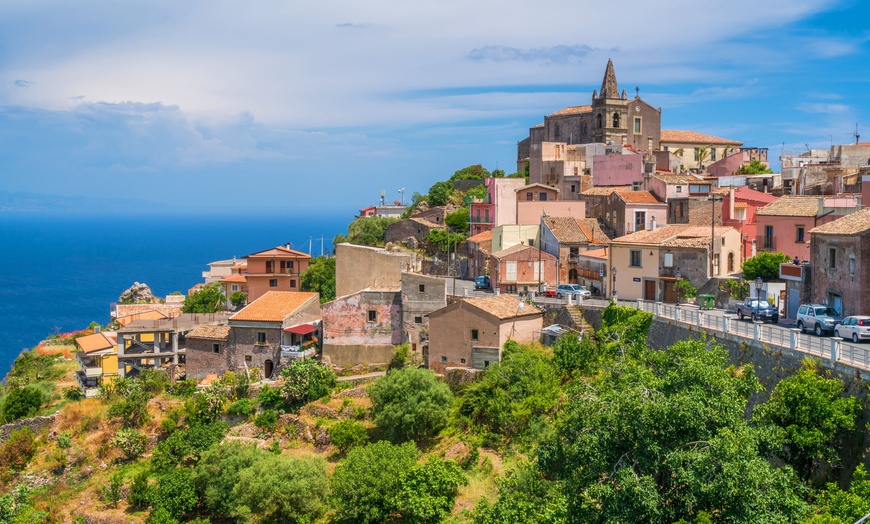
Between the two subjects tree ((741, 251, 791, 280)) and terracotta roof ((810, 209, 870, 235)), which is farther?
tree ((741, 251, 791, 280))

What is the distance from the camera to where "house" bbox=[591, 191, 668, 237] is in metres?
52.8

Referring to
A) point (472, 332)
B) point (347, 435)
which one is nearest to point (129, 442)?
point (347, 435)

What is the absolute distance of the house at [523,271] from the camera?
161 feet

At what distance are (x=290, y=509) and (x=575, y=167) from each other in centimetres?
4673

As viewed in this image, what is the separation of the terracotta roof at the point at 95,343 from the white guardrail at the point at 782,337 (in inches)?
1248

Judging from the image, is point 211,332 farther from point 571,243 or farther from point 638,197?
point 638,197

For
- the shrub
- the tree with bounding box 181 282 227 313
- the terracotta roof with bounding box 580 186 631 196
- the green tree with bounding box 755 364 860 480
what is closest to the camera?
the green tree with bounding box 755 364 860 480

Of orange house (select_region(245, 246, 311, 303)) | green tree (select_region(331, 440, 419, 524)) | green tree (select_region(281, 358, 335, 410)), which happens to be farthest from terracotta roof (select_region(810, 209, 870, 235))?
orange house (select_region(245, 246, 311, 303))

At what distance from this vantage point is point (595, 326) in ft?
132

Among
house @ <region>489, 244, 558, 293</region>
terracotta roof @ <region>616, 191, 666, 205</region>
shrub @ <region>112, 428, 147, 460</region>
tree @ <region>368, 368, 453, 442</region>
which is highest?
terracotta roof @ <region>616, 191, 666, 205</region>

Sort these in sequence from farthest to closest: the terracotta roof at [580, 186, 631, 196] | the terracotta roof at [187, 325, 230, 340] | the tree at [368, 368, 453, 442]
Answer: the terracotta roof at [580, 186, 631, 196]
the terracotta roof at [187, 325, 230, 340]
the tree at [368, 368, 453, 442]

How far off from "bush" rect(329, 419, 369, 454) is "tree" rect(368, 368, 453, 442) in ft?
3.08

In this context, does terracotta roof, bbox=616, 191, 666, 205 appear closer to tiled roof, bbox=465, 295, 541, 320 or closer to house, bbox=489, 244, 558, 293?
house, bbox=489, 244, 558, 293

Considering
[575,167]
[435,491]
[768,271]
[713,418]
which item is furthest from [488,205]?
[713,418]
